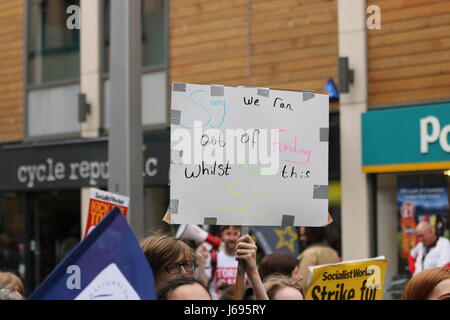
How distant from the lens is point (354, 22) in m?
12.4

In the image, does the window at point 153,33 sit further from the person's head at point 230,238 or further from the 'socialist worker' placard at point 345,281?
the 'socialist worker' placard at point 345,281

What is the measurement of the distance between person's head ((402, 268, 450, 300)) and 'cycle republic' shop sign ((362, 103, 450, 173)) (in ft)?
24.5

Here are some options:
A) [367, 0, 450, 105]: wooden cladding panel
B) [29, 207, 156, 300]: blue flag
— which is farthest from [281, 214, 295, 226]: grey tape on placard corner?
[367, 0, 450, 105]: wooden cladding panel

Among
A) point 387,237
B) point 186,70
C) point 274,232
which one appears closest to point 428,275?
point 387,237

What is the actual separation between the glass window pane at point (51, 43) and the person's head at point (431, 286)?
13.2m

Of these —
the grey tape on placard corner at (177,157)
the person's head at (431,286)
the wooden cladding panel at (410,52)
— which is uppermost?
the wooden cladding panel at (410,52)

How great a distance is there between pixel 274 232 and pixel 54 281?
1024cm

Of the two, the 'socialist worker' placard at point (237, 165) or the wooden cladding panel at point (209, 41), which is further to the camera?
the wooden cladding panel at point (209, 41)

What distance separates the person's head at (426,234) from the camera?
1108 cm

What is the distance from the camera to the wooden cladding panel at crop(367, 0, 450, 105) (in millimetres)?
11539

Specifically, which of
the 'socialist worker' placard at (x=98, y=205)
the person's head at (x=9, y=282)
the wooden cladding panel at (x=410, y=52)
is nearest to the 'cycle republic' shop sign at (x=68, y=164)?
the wooden cladding panel at (x=410, y=52)

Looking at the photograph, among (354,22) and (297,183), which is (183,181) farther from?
(354,22)

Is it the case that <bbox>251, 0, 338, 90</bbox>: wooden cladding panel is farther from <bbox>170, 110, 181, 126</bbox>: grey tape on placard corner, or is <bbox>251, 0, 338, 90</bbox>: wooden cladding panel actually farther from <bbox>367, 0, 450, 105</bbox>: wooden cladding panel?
<bbox>170, 110, 181, 126</bbox>: grey tape on placard corner

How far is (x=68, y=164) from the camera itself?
53.0 ft
